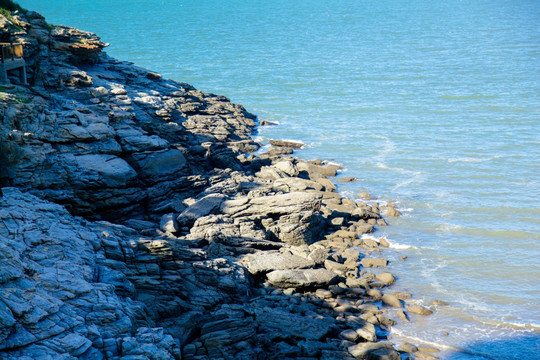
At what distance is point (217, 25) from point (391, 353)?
6269 inches

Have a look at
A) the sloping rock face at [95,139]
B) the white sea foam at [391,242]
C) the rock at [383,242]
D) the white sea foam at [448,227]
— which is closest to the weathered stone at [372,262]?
the rock at [383,242]

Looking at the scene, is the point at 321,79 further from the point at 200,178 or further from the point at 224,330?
the point at 224,330

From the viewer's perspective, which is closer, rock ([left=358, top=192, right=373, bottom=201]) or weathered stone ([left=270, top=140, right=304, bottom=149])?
rock ([left=358, top=192, right=373, bottom=201])

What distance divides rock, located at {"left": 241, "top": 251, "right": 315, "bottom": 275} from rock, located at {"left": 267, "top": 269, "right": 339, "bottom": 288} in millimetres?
505

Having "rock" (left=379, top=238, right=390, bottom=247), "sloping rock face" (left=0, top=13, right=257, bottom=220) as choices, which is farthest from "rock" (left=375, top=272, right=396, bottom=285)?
"sloping rock face" (left=0, top=13, right=257, bottom=220)

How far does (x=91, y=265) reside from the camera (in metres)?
22.0

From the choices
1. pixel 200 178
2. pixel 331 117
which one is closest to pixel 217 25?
pixel 331 117

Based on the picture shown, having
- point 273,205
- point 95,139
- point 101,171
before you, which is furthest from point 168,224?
point 95,139

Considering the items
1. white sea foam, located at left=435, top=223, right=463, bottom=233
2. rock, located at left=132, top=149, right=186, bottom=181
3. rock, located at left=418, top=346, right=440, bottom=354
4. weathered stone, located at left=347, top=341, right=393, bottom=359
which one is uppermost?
white sea foam, located at left=435, top=223, right=463, bottom=233

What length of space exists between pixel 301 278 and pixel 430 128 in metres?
39.9

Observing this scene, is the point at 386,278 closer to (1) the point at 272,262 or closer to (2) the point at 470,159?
(1) the point at 272,262

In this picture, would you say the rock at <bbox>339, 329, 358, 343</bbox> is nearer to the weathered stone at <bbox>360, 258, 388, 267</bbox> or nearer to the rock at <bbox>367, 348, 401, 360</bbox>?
the rock at <bbox>367, 348, 401, 360</bbox>

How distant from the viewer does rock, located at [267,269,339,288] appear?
1072 inches

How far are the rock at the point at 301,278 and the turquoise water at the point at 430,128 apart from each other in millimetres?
A: 4184
